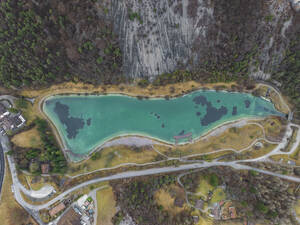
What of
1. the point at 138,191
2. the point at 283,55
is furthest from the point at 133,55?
the point at 283,55

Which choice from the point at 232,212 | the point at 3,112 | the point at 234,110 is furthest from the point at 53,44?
the point at 232,212

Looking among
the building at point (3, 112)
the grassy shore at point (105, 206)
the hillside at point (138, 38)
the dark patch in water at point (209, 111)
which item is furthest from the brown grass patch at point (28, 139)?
the dark patch in water at point (209, 111)

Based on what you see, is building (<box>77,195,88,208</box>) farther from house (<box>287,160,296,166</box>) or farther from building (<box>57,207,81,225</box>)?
house (<box>287,160,296,166</box>)

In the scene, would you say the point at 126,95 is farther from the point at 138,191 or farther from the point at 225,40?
the point at 225,40

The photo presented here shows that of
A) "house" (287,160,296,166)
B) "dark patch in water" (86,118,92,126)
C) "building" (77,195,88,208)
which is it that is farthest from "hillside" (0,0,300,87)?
"building" (77,195,88,208)

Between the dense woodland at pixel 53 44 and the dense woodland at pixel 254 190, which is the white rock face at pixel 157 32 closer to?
the dense woodland at pixel 53 44

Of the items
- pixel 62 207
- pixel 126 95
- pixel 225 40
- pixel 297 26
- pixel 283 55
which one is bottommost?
pixel 62 207
